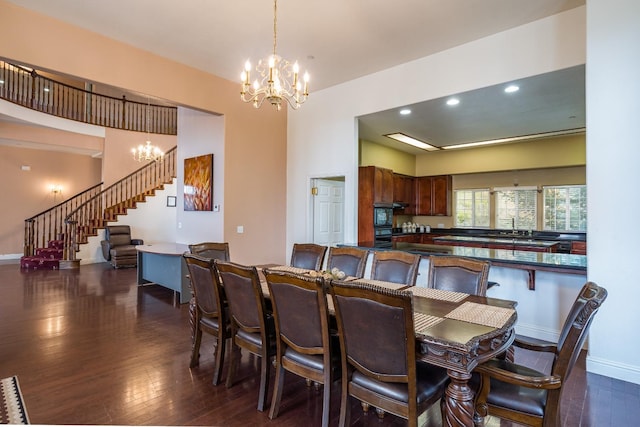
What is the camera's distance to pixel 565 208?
6961mm

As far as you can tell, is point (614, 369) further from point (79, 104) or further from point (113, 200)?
point (79, 104)

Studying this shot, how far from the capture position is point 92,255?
329 inches

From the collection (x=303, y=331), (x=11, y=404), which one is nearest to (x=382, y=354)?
(x=303, y=331)

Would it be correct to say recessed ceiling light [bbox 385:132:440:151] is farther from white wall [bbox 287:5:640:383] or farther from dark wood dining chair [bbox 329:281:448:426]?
dark wood dining chair [bbox 329:281:448:426]

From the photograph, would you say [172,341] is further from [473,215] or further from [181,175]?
[473,215]

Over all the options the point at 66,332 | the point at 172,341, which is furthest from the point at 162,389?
the point at 66,332

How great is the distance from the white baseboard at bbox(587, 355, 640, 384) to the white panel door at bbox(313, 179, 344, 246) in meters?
3.82

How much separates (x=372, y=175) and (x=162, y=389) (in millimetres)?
4381

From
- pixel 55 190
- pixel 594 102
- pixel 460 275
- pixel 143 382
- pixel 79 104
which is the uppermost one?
pixel 79 104

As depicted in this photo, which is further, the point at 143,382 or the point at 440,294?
the point at 143,382

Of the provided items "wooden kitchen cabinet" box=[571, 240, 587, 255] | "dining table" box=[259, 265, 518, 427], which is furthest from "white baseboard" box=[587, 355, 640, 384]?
"wooden kitchen cabinet" box=[571, 240, 587, 255]

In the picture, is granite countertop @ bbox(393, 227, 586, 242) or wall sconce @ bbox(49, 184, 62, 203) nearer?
granite countertop @ bbox(393, 227, 586, 242)

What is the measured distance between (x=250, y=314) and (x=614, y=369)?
307 centimetres

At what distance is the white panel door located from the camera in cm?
590
